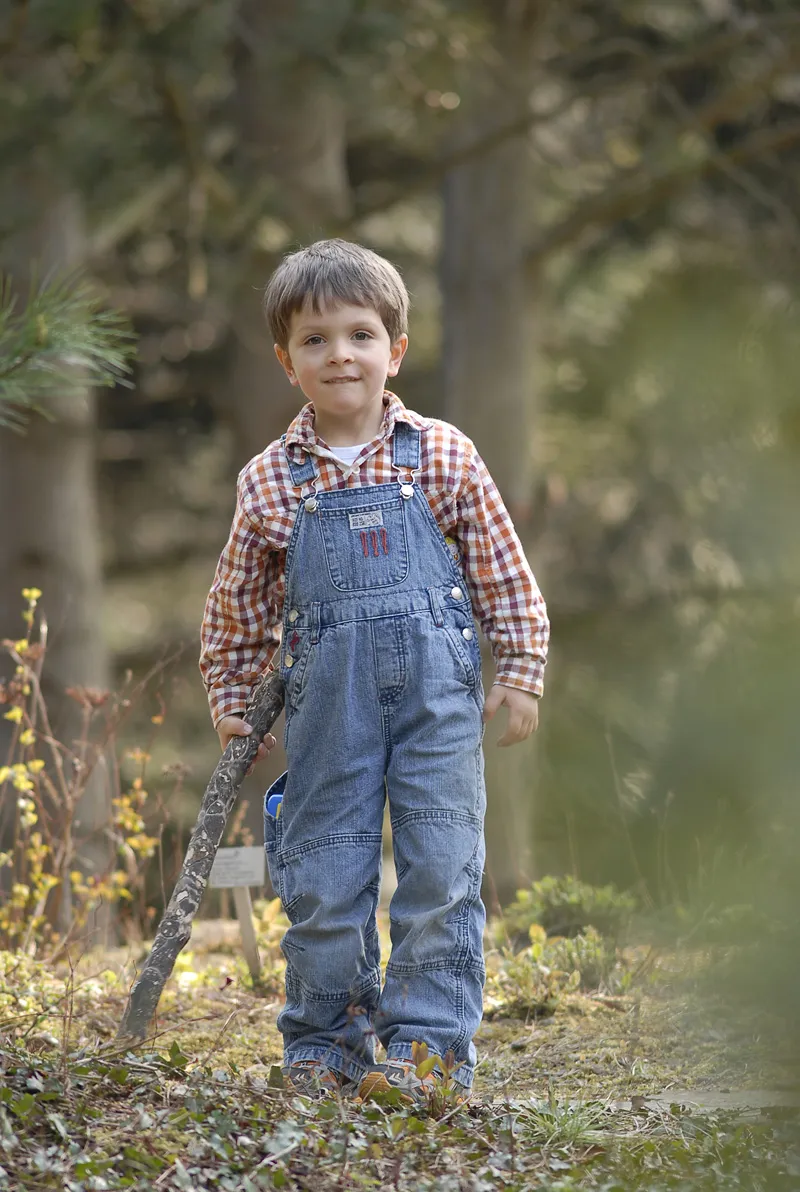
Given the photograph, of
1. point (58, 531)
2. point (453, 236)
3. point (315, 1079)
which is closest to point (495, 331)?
point (453, 236)

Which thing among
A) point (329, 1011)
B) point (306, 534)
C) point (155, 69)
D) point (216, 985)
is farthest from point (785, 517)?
point (155, 69)

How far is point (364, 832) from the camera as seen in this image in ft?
8.37

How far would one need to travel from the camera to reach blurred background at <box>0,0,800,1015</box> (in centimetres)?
276

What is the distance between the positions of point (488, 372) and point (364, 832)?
4.13 m

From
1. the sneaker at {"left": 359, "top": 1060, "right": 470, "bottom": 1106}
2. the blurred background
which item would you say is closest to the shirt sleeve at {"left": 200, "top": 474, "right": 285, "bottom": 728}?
the blurred background

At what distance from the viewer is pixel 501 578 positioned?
2.63 m

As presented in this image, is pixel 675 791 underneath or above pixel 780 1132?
above

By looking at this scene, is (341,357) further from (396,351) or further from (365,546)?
(365,546)

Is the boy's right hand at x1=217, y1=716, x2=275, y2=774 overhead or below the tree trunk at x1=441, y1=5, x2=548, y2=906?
below

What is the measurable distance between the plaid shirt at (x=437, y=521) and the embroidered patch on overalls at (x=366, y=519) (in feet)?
0.25

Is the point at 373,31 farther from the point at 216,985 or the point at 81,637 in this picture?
the point at 81,637

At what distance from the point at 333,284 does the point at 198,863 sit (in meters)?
1.15

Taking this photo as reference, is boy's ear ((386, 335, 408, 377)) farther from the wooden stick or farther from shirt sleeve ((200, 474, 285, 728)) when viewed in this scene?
the wooden stick

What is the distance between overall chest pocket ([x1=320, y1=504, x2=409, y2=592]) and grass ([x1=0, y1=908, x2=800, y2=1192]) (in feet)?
2.66
